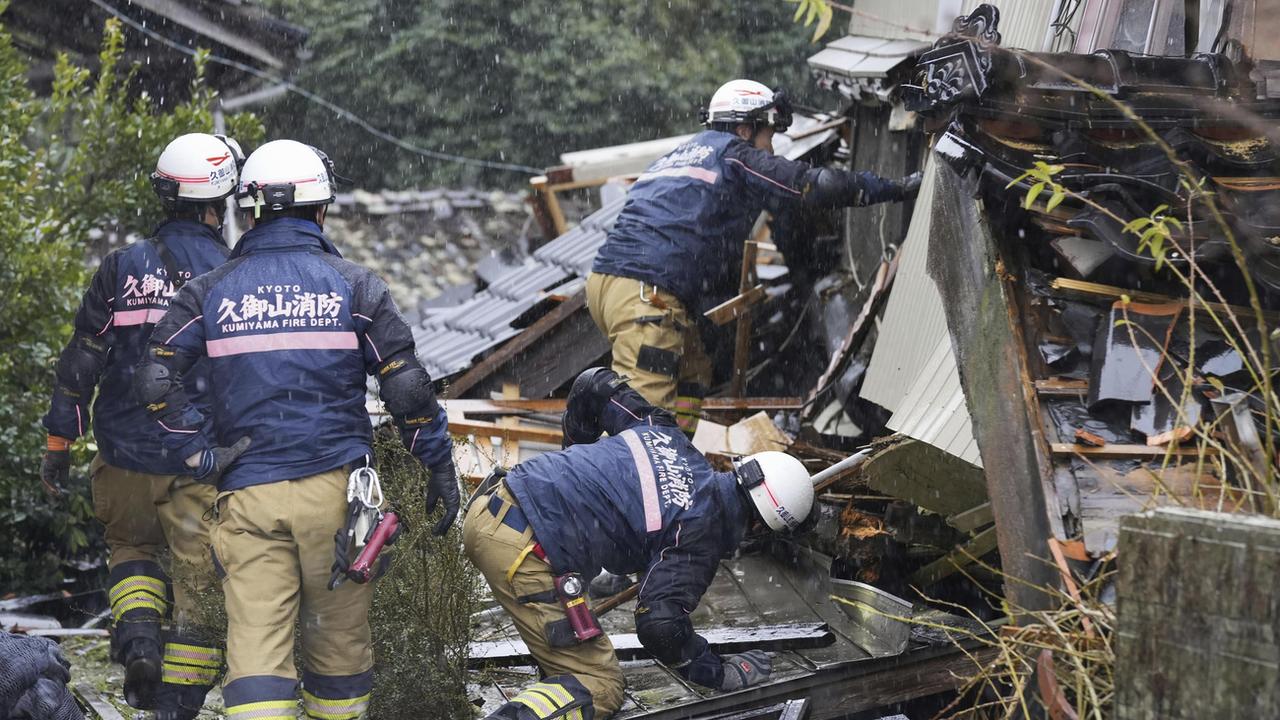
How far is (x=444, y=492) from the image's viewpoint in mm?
4801

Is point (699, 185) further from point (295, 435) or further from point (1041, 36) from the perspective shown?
point (295, 435)

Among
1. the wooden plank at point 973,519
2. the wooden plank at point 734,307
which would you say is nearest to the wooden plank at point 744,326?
the wooden plank at point 734,307

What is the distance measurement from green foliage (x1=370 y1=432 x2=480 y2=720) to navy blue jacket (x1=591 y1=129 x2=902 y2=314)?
2124mm

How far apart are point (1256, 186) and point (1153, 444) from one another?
818 mm

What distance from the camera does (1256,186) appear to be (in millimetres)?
3668

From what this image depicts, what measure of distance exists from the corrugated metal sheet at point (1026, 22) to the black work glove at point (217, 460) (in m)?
3.58

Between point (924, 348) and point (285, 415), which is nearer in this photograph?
point (285, 415)

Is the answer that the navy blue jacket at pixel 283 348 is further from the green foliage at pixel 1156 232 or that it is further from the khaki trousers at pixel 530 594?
the green foliage at pixel 1156 232

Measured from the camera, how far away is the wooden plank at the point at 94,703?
530cm

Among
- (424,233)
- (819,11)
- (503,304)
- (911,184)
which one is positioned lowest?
(424,233)

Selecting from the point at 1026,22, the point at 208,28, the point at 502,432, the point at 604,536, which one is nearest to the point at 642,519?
the point at 604,536

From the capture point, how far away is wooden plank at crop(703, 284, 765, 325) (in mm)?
7152

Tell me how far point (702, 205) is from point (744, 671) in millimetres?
2653

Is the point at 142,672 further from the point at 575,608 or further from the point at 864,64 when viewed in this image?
the point at 864,64
